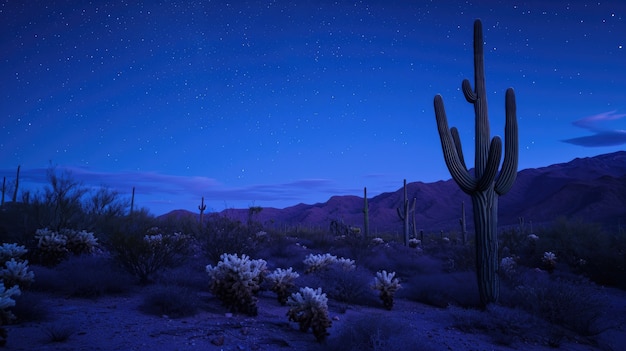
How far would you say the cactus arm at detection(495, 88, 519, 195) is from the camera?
8078 mm

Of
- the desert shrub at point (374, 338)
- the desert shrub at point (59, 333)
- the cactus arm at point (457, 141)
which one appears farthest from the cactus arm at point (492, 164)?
the desert shrub at point (59, 333)

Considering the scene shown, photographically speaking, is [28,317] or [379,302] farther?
[379,302]

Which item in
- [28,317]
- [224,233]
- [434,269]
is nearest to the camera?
[28,317]

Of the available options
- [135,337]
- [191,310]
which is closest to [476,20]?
[191,310]

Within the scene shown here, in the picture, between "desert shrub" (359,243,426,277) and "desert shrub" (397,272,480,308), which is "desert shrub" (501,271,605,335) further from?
"desert shrub" (359,243,426,277)

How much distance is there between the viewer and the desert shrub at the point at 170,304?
572cm

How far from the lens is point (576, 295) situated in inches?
→ 275

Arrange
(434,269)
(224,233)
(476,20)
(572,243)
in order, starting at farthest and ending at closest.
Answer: (572,243)
(434,269)
(224,233)
(476,20)

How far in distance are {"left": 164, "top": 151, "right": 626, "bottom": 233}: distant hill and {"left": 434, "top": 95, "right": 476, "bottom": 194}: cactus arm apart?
100ft

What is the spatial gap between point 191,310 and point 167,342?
1187 millimetres

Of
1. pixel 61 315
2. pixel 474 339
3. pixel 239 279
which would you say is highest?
pixel 239 279

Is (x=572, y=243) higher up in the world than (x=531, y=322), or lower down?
higher up

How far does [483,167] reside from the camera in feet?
26.1

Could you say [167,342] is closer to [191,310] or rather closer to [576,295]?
[191,310]
